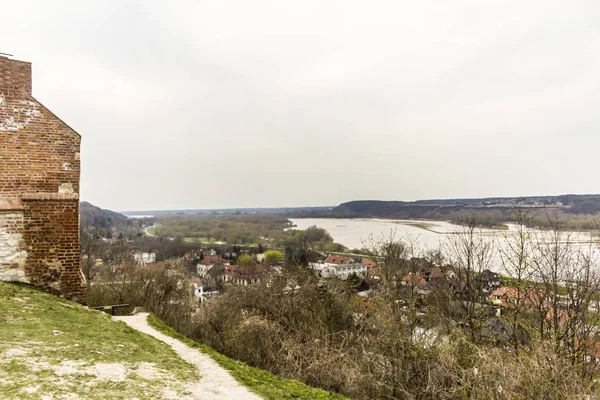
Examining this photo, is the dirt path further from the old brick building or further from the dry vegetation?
the dry vegetation

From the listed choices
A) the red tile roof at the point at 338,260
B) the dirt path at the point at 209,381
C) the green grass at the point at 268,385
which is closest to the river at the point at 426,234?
the red tile roof at the point at 338,260

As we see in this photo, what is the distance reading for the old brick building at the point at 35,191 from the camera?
7.44 m

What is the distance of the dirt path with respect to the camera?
4832 mm

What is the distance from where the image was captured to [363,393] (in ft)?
27.5

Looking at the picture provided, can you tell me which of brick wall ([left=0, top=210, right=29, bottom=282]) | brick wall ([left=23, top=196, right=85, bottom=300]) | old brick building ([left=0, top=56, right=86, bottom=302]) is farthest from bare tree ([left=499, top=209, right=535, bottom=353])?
brick wall ([left=0, top=210, right=29, bottom=282])

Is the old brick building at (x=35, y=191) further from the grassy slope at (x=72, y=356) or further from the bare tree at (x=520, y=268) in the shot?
the bare tree at (x=520, y=268)

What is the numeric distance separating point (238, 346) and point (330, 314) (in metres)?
3.90

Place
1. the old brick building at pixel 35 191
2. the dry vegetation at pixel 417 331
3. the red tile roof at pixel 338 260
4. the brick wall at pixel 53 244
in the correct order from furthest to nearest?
1. the red tile roof at pixel 338 260
2. the brick wall at pixel 53 244
3. the old brick building at pixel 35 191
4. the dry vegetation at pixel 417 331

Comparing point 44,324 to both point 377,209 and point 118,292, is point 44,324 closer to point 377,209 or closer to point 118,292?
point 118,292

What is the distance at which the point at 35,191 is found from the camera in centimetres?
766

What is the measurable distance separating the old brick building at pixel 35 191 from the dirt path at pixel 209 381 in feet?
9.63

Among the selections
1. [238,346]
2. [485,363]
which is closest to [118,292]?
[238,346]

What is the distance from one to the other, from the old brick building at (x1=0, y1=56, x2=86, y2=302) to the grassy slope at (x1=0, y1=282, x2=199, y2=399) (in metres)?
0.67

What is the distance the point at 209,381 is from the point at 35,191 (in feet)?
18.7
